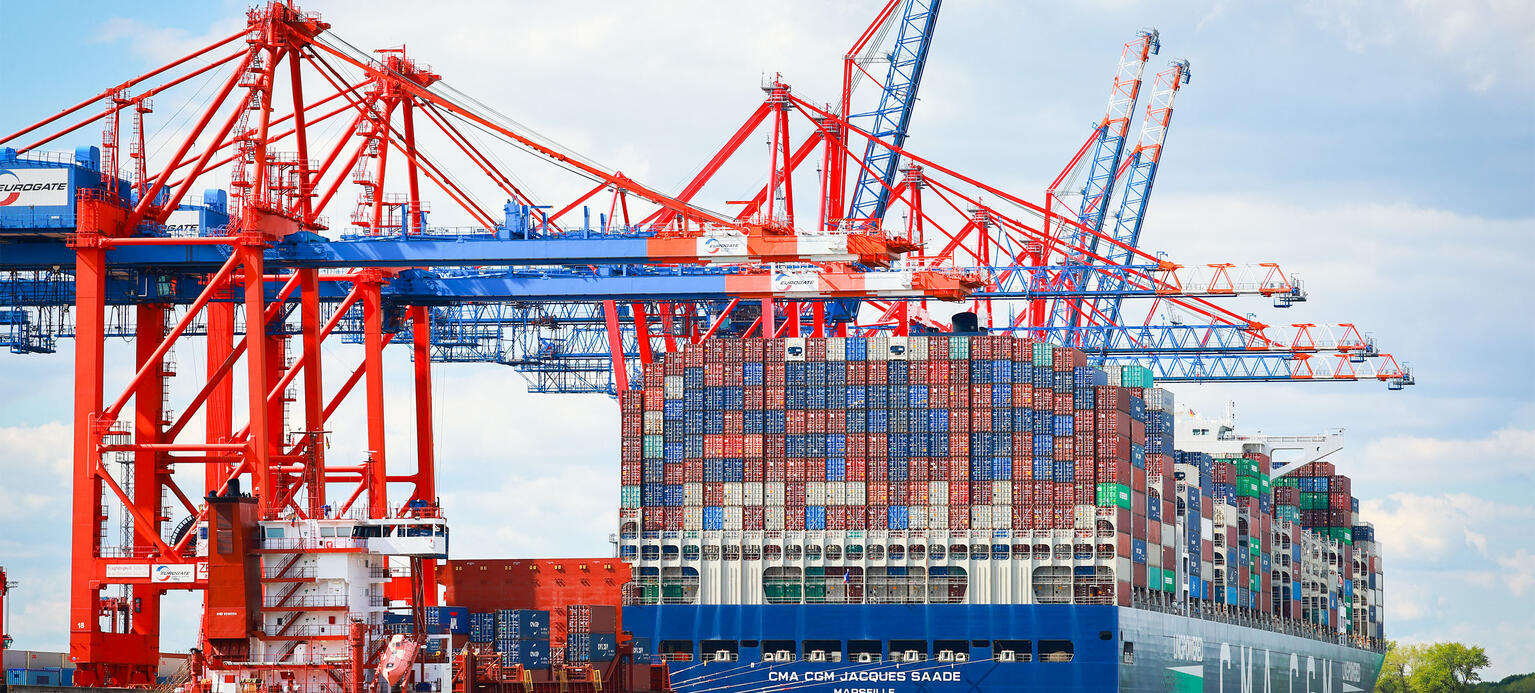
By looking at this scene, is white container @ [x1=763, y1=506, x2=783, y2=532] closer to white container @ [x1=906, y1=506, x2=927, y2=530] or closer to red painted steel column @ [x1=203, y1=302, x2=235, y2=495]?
white container @ [x1=906, y1=506, x2=927, y2=530]

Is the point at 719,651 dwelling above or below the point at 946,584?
below

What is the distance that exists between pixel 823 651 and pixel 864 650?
1.25m

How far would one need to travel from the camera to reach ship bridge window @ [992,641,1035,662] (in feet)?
204

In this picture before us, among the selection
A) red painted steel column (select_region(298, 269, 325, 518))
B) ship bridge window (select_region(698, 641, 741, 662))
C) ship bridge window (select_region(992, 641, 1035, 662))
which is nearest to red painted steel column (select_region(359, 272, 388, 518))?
red painted steel column (select_region(298, 269, 325, 518))

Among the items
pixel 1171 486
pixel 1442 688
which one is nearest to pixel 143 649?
pixel 1171 486

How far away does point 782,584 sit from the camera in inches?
2493

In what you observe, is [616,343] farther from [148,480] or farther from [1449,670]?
[1449,670]

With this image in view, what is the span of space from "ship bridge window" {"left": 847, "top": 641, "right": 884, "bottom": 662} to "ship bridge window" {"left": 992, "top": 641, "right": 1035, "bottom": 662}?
3.47m

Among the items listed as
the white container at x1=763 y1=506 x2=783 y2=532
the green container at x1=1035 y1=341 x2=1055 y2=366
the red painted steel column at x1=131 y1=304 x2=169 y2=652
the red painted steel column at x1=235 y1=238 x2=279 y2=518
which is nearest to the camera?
the red painted steel column at x1=235 y1=238 x2=279 y2=518

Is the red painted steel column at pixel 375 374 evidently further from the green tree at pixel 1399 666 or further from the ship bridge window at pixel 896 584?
the green tree at pixel 1399 666

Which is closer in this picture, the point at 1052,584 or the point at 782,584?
the point at 1052,584

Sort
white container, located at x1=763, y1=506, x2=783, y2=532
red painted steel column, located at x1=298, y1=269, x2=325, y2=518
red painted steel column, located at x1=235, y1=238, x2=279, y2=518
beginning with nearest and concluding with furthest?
red painted steel column, located at x1=235, y1=238, x2=279, y2=518 < red painted steel column, located at x1=298, y1=269, x2=325, y2=518 < white container, located at x1=763, y1=506, x2=783, y2=532

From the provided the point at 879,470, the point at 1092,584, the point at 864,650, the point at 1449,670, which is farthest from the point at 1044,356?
the point at 1449,670

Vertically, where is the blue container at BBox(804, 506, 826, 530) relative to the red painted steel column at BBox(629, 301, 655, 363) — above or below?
below
